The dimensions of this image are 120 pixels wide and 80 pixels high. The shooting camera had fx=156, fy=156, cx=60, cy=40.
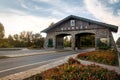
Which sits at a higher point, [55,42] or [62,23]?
[62,23]

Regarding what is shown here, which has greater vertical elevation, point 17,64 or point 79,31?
Answer: point 79,31

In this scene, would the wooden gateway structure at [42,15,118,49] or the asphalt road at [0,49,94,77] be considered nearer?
the asphalt road at [0,49,94,77]

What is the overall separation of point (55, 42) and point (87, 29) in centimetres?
957

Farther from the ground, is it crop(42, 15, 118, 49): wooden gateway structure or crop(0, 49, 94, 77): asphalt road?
crop(42, 15, 118, 49): wooden gateway structure

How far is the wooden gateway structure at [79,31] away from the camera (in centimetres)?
3196

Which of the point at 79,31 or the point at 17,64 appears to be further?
the point at 79,31

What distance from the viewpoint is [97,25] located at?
110ft

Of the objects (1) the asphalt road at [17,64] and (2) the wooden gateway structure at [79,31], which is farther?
(2) the wooden gateway structure at [79,31]

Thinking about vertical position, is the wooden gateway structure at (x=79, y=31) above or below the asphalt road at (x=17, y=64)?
above

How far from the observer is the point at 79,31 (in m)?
36.3

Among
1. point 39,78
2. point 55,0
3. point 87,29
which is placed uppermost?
→ point 55,0

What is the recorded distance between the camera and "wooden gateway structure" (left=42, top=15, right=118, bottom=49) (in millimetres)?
31956

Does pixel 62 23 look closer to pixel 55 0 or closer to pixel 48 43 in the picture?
pixel 48 43

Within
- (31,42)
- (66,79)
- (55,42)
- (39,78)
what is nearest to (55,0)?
(39,78)
